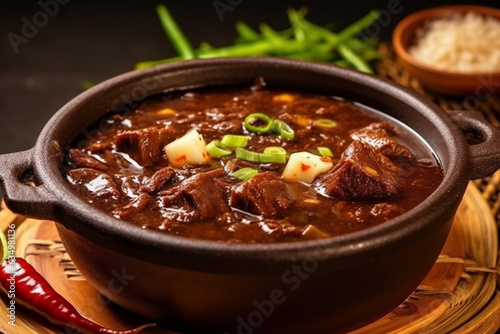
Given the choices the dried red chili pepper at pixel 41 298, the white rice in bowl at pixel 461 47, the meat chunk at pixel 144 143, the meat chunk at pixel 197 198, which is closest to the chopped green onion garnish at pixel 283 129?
the meat chunk at pixel 144 143

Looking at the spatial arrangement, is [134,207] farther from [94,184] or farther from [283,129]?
[283,129]

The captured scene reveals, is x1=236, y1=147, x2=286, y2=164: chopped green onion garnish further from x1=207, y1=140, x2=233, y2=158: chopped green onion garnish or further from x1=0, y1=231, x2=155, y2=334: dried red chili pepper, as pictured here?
x1=0, y1=231, x2=155, y2=334: dried red chili pepper

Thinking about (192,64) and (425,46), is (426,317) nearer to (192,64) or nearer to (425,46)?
(192,64)

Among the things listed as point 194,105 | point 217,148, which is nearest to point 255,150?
point 217,148

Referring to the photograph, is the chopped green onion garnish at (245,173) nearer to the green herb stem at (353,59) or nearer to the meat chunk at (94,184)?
the meat chunk at (94,184)

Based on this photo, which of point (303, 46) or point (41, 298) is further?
point (303, 46)

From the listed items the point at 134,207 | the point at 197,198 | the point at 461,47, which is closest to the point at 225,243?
the point at 197,198
